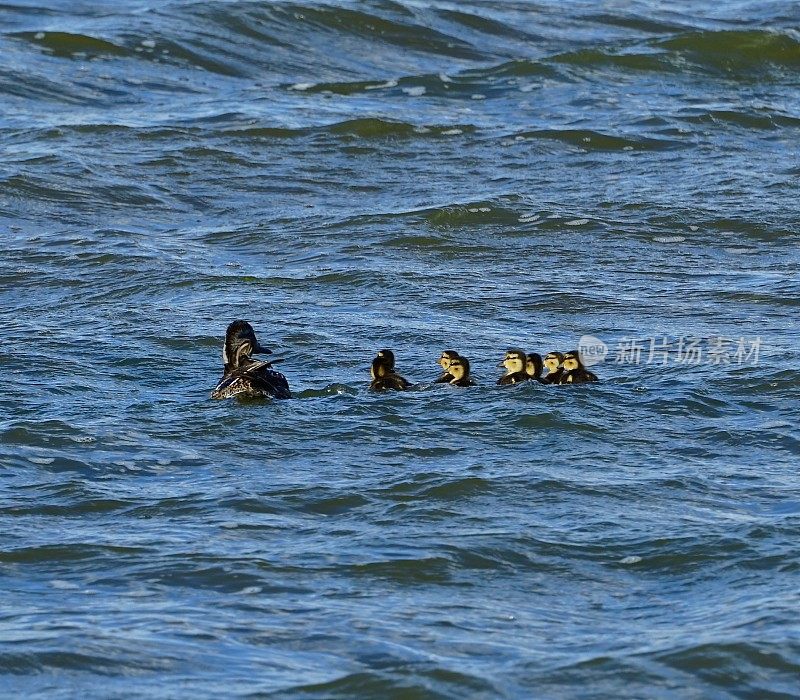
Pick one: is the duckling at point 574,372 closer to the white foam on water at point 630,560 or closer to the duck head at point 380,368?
the duck head at point 380,368

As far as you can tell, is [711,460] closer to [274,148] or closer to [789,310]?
[789,310]

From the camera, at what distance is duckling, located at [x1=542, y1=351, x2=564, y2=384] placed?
10.7 meters

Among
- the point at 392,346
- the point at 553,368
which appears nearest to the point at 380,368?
the point at 553,368

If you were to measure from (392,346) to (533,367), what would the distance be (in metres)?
1.63

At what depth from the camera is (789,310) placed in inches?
500

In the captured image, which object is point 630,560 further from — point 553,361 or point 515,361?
point 553,361

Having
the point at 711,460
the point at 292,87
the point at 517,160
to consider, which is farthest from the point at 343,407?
the point at 292,87

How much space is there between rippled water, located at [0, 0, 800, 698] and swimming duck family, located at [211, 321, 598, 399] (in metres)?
0.20

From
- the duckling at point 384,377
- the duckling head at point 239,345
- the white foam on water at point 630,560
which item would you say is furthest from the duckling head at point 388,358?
the white foam on water at point 630,560

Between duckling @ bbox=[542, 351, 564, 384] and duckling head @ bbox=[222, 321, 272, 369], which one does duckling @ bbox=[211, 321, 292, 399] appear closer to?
duckling head @ bbox=[222, 321, 272, 369]

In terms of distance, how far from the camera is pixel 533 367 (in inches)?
424

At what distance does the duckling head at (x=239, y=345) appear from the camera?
1057 cm

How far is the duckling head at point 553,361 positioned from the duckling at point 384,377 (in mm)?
1042

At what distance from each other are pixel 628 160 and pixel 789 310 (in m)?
5.56
